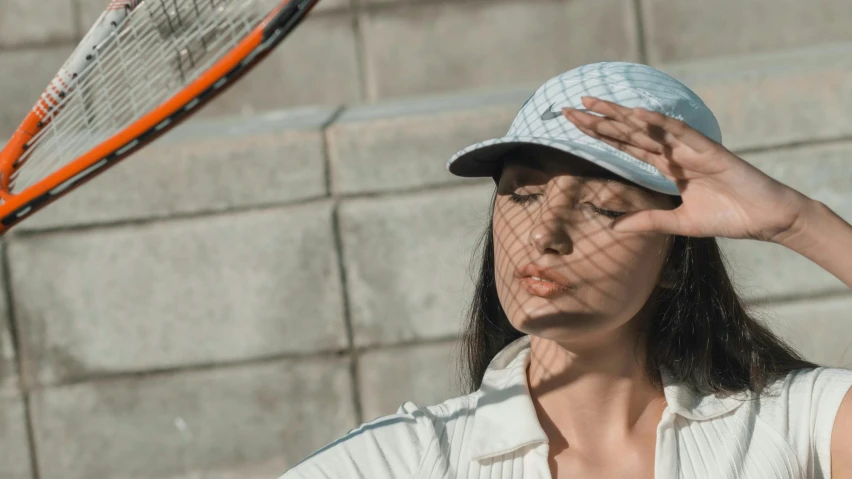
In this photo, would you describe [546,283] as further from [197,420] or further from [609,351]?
[197,420]

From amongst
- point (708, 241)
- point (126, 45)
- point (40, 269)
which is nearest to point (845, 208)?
point (708, 241)

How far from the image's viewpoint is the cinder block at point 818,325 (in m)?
4.06

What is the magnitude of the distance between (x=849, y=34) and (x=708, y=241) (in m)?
2.97

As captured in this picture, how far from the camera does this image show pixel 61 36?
4504 mm

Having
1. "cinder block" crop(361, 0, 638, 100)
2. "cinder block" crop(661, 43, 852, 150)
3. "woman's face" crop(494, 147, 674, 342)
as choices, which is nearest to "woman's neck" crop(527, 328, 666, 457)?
"woman's face" crop(494, 147, 674, 342)

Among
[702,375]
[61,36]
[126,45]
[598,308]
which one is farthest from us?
[61,36]

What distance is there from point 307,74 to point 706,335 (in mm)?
2952

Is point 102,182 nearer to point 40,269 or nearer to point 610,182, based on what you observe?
point 40,269

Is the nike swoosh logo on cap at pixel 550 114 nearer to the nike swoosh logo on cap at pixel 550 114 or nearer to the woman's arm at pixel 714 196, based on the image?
the nike swoosh logo on cap at pixel 550 114

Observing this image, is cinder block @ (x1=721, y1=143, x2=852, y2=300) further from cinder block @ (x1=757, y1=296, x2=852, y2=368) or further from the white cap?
the white cap

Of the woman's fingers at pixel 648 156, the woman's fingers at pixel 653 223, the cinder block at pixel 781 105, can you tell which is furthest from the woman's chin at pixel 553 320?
the cinder block at pixel 781 105

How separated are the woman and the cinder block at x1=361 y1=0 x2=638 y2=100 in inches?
102

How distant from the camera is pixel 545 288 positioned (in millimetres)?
1771

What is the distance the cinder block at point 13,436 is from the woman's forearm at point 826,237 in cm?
349
